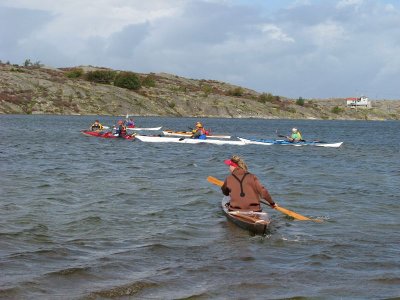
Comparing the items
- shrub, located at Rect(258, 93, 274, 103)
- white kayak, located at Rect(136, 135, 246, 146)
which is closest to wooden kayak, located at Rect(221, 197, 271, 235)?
white kayak, located at Rect(136, 135, 246, 146)

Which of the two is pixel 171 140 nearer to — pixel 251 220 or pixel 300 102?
pixel 251 220

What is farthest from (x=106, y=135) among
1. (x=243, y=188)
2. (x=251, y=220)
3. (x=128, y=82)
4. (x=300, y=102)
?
(x=300, y=102)

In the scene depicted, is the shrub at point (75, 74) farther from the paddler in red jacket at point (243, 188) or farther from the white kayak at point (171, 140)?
the paddler in red jacket at point (243, 188)

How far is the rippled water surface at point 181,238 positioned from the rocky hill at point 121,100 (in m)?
86.9

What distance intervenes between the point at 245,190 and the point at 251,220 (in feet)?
3.11

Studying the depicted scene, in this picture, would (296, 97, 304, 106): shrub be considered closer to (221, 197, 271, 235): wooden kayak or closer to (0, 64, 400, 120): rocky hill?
(0, 64, 400, 120): rocky hill

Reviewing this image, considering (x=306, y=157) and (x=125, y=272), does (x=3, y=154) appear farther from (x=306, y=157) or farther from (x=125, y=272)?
(x=125, y=272)

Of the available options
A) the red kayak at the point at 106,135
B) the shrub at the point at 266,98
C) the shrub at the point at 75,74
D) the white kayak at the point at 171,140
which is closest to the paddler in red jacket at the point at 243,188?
the white kayak at the point at 171,140

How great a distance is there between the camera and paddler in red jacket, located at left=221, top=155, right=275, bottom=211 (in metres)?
14.9

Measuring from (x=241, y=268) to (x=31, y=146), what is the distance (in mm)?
33070

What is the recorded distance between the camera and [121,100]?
121812 millimetres

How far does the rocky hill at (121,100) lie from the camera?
112125mm

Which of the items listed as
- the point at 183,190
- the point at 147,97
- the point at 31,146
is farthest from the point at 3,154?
the point at 147,97

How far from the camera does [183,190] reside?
22234mm
